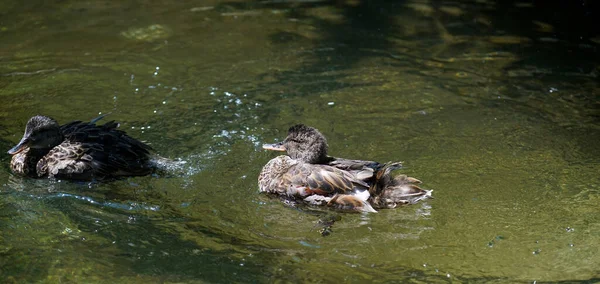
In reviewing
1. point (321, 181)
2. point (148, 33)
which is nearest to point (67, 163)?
point (321, 181)

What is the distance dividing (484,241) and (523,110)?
369cm

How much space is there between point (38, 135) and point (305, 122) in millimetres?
3270

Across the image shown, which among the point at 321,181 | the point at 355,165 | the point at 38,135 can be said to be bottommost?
the point at 321,181

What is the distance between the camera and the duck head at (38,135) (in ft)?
25.3

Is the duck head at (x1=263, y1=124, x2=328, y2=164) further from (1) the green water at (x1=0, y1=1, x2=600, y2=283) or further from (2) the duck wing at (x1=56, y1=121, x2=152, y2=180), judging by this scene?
(2) the duck wing at (x1=56, y1=121, x2=152, y2=180)

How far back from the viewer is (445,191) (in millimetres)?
7445

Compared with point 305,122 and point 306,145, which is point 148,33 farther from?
point 306,145

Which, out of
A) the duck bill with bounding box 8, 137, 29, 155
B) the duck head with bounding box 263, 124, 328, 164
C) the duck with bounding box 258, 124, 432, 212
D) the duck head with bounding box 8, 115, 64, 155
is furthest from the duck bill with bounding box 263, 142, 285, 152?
the duck bill with bounding box 8, 137, 29, 155

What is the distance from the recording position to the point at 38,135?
779 centimetres

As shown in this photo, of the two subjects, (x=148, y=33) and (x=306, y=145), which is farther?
(x=148, y=33)

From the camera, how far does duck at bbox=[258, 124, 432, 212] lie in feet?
23.7

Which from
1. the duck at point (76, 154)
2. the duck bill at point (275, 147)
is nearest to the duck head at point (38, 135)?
the duck at point (76, 154)

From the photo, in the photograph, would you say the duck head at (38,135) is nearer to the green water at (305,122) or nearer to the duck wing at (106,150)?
the duck wing at (106,150)

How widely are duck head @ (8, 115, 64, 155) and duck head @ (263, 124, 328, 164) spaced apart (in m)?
2.35
